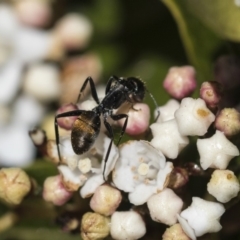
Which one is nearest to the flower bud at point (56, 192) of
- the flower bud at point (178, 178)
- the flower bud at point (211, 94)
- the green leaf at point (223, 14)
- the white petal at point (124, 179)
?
the white petal at point (124, 179)

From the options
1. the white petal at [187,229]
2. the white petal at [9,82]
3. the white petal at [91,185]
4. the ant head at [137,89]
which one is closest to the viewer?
the white petal at [187,229]

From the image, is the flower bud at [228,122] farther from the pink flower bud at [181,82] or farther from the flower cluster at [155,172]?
the pink flower bud at [181,82]

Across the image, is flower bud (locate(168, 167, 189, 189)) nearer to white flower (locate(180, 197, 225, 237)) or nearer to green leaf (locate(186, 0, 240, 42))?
white flower (locate(180, 197, 225, 237))

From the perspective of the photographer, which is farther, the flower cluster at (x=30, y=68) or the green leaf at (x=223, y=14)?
the flower cluster at (x=30, y=68)

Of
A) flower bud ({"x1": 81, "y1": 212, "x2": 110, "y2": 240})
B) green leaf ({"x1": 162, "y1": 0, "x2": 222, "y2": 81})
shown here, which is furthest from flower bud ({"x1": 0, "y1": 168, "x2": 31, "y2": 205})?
green leaf ({"x1": 162, "y1": 0, "x2": 222, "y2": 81})

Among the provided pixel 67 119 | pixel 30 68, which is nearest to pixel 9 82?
pixel 30 68

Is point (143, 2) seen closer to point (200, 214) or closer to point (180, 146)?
point (180, 146)

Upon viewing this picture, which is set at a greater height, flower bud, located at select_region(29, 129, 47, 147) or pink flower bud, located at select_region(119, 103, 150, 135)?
pink flower bud, located at select_region(119, 103, 150, 135)
